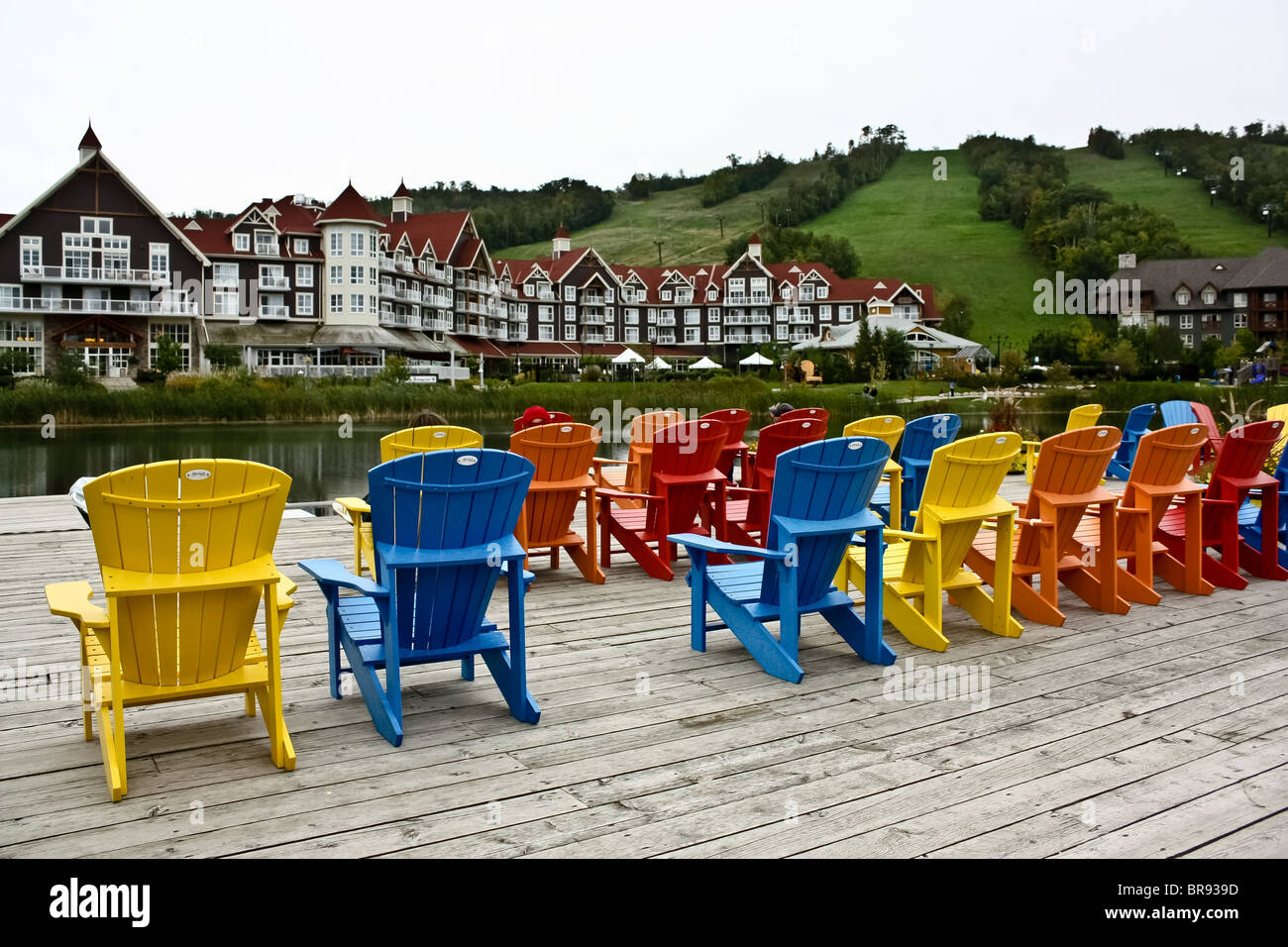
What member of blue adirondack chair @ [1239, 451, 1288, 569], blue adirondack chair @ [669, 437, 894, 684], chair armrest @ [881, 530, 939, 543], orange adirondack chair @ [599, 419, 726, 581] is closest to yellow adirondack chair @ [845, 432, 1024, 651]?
chair armrest @ [881, 530, 939, 543]

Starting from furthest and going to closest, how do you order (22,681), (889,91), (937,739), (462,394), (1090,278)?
(889,91), (1090,278), (462,394), (22,681), (937,739)

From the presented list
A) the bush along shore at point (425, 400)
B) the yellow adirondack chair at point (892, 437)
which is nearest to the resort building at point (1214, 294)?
the bush along shore at point (425, 400)

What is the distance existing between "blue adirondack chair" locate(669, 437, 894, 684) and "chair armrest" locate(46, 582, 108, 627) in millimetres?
2268

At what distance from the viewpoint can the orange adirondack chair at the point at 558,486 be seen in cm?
645

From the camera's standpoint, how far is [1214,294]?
76.2 m

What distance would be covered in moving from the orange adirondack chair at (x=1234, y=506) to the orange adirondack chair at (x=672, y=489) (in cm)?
281

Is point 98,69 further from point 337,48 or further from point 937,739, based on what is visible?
point 937,739

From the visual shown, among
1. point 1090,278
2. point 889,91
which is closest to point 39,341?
point 1090,278

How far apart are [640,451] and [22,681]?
4.08 metres

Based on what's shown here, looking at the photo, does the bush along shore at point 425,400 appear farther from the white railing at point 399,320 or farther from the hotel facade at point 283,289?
the white railing at point 399,320

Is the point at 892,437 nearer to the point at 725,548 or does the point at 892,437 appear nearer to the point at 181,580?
the point at 725,548

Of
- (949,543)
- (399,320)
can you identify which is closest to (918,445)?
(949,543)

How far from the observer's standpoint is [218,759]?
11.7 ft

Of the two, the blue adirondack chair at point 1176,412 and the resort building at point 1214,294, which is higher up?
the resort building at point 1214,294
